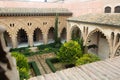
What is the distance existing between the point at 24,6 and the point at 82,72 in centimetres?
1972

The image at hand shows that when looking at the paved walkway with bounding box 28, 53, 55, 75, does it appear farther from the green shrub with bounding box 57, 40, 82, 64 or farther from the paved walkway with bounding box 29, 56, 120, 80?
the paved walkway with bounding box 29, 56, 120, 80

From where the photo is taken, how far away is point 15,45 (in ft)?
63.3

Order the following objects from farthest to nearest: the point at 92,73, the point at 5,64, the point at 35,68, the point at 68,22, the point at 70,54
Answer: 1. the point at 68,22
2. the point at 70,54
3. the point at 35,68
4. the point at 92,73
5. the point at 5,64

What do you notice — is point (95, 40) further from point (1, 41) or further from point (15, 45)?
point (1, 41)

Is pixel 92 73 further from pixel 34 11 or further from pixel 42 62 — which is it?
pixel 34 11

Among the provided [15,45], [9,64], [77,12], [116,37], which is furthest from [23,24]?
[9,64]

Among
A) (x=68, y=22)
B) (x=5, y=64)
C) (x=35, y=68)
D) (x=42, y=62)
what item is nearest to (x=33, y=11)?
(x=68, y=22)

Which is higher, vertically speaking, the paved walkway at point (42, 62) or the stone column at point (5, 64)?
the stone column at point (5, 64)

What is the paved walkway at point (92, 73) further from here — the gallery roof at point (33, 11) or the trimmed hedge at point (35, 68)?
the gallery roof at point (33, 11)

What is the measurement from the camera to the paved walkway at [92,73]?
310 cm

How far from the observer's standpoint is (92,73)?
329 centimetres

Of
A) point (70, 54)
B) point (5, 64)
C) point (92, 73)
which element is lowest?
point (70, 54)

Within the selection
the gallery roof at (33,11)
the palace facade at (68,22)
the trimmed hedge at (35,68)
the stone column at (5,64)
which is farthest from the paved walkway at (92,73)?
the gallery roof at (33,11)

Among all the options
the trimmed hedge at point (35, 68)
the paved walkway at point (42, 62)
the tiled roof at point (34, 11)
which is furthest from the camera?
the tiled roof at point (34, 11)
